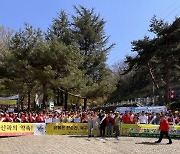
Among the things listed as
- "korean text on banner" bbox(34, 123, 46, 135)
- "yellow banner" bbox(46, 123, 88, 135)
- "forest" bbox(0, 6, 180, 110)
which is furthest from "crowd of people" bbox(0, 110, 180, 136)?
"forest" bbox(0, 6, 180, 110)

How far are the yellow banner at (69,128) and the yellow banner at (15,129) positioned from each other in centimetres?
153

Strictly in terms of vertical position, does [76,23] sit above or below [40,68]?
above

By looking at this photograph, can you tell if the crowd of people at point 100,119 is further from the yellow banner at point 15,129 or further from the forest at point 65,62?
the forest at point 65,62

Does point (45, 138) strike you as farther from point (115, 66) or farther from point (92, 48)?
point (115, 66)

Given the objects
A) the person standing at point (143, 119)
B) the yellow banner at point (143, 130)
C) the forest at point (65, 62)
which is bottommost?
the yellow banner at point (143, 130)

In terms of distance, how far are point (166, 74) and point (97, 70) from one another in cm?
1240

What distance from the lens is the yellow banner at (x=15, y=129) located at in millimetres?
22636

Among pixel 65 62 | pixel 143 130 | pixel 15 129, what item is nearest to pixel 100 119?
pixel 143 130

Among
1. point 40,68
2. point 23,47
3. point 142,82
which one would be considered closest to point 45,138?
point 40,68

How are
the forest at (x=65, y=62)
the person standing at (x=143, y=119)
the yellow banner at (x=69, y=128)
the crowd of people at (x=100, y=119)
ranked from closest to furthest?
A: the crowd of people at (x=100, y=119), the yellow banner at (x=69, y=128), the person standing at (x=143, y=119), the forest at (x=65, y=62)

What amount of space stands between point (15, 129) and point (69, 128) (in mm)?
3669

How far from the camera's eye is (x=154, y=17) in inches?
2031

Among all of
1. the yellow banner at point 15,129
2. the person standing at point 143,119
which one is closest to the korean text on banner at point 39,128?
the yellow banner at point 15,129

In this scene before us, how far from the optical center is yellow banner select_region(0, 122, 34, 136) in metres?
22.6
